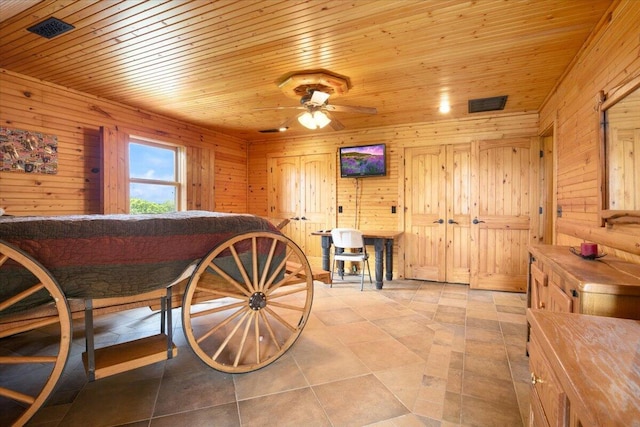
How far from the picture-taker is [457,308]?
3.51 meters

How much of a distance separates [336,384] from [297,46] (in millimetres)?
2585

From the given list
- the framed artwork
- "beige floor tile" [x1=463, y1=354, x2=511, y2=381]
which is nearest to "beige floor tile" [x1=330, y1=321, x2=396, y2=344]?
"beige floor tile" [x1=463, y1=354, x2=511, y2=381]

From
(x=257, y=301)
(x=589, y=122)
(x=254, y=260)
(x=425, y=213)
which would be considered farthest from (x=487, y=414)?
(x=425, y=213)

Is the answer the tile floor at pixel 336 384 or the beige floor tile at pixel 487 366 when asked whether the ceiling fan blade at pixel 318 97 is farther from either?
the beige floor tile at pixel 487 366

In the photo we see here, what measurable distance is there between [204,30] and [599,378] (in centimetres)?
282

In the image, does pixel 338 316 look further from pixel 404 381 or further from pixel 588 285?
pixel 588 285

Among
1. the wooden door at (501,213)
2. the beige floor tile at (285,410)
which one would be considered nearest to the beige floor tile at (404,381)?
the beige floor tile at (285,410)

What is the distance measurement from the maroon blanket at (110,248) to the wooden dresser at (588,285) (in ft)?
6.13

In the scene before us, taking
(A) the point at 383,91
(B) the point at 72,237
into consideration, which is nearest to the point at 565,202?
(A) the point at 383,91

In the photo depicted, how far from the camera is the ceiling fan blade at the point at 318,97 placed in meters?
2.97

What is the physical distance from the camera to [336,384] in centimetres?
199

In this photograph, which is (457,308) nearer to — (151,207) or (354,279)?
(354,279)

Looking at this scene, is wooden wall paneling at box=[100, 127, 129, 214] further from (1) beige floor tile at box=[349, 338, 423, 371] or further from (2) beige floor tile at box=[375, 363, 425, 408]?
(2) beige floor tile at box=[375, 363, 425, 408]

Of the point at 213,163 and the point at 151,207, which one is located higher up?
the point at 213,163
